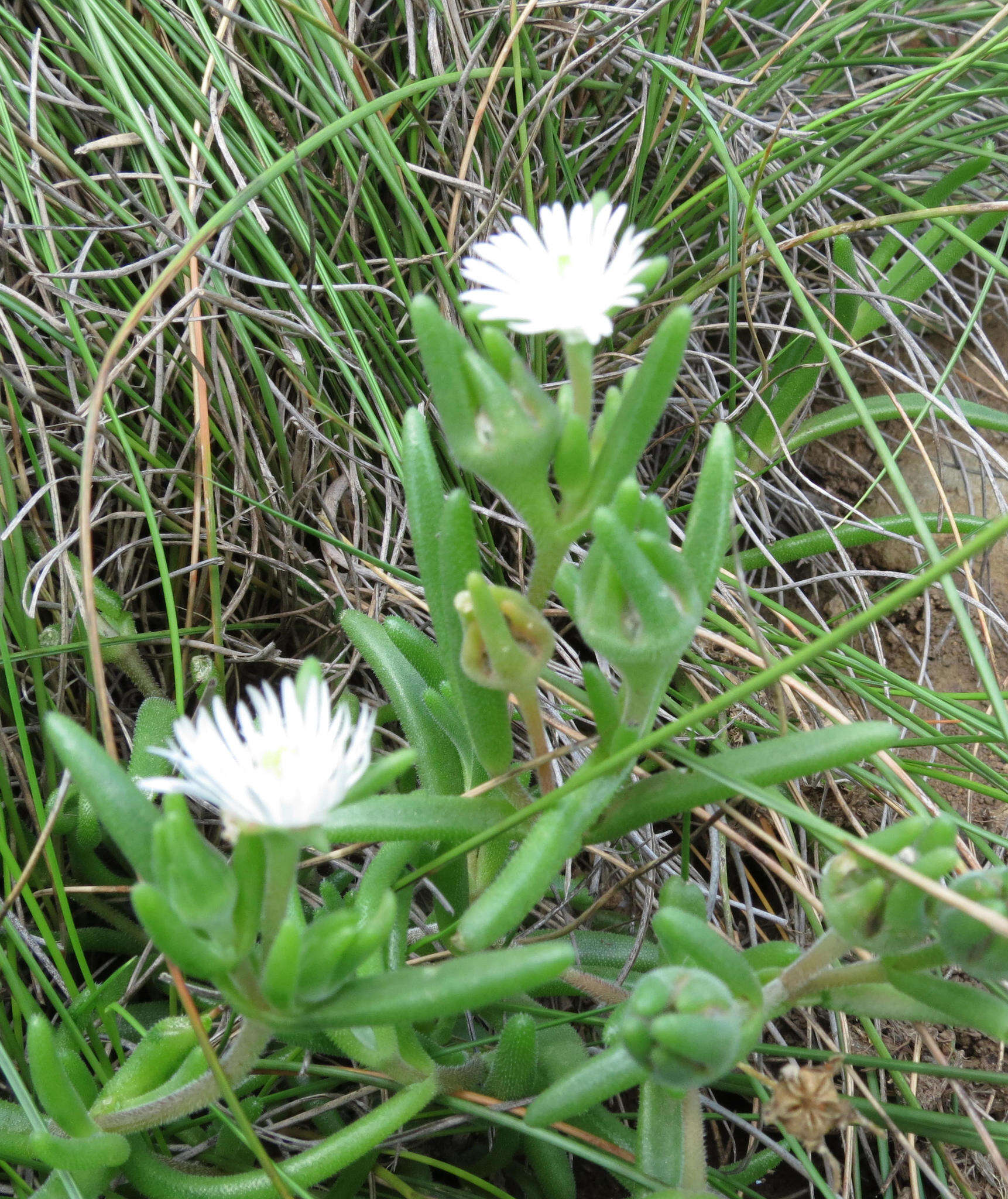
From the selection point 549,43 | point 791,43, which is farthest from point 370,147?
point 791,43

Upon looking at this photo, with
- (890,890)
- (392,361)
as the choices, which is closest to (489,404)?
(890,890)

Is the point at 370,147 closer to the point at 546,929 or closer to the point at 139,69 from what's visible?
the point at 139,69

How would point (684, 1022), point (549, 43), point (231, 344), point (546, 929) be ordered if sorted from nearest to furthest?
point (684, 1022), point (546, 929), point (231, 344), point (549, 43)

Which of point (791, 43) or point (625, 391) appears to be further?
point (791, 43)

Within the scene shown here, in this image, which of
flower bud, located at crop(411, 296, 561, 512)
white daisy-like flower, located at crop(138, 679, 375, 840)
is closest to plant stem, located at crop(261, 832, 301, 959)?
white daisy-like flower, located at crop(138, 679, 375, 840)

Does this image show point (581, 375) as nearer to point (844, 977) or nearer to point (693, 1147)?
point (844, 977)

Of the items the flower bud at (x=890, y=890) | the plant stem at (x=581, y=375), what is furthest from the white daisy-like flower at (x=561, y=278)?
the flower bud at (x=890, y=890)

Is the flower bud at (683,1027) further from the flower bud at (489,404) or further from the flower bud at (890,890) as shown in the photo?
the flower bud at (489,404)
